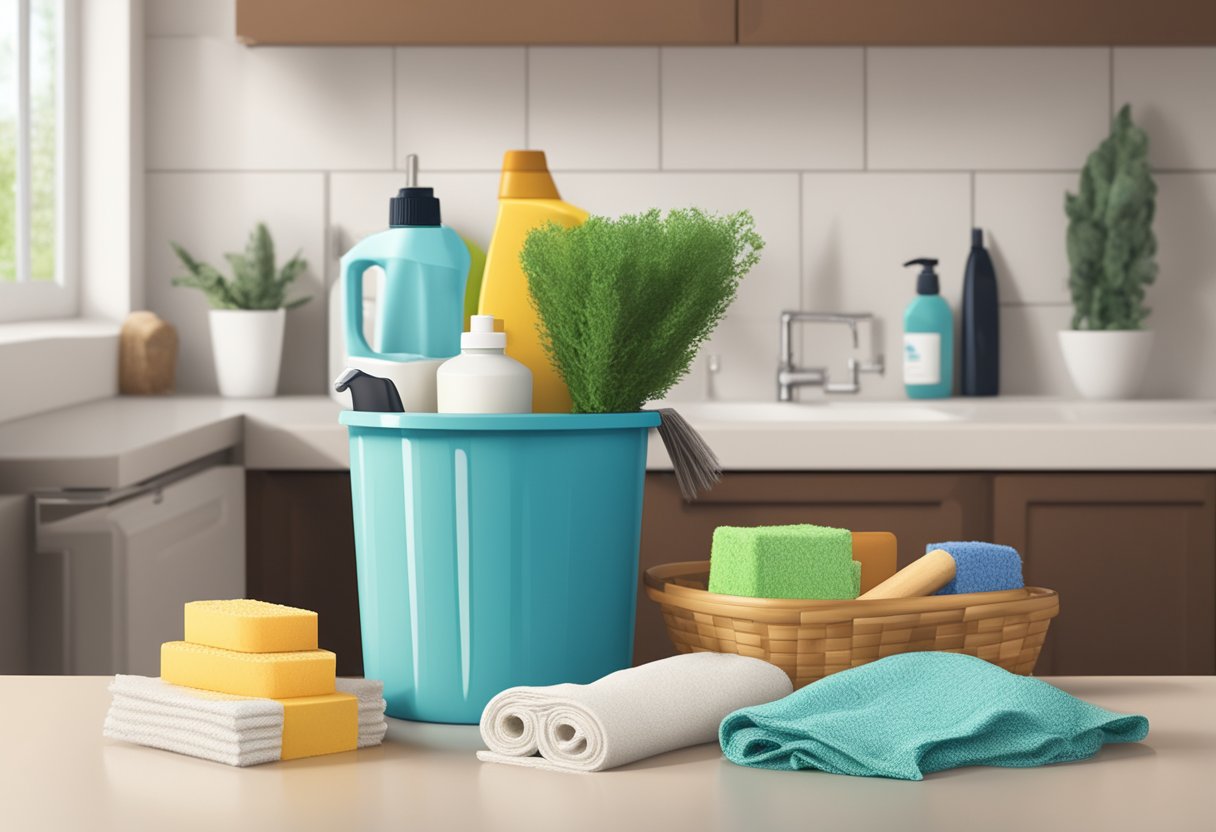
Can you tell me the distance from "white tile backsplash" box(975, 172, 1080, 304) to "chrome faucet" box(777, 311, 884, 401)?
0.30m

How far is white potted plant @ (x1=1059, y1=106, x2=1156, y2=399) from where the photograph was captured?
102 inches

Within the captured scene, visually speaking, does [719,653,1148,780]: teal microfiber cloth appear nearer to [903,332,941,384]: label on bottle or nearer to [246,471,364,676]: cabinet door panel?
[246,471,364,676]: cabinet door panel

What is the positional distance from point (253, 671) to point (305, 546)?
1.48 m

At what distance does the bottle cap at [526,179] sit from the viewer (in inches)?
35.3

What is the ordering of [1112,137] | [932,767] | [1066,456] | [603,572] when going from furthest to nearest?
[1112,137] < [1066,456] < [603,572] < [932,767]

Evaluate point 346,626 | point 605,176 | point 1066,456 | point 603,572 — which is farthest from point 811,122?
point 603,572

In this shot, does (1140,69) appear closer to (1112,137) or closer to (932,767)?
(1112,137)

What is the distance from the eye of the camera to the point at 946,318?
2648 millimetres

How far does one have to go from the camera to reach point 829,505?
208cm

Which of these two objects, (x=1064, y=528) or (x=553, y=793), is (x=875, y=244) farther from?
(x=553, y=793)

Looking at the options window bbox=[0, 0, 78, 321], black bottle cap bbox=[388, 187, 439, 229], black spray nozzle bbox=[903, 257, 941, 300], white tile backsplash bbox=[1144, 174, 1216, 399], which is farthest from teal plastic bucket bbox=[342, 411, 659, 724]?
white tile backsplash bbox=[1144, 174, 1216, 399]

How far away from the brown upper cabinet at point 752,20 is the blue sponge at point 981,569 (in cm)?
170

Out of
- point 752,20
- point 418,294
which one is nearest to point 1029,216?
point 752,20

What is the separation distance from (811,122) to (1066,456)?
0.92 meters
